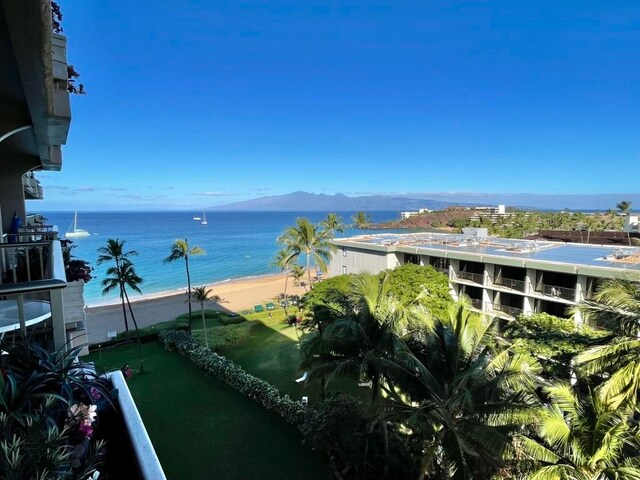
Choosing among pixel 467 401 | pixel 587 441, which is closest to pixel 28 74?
pixel 467 401

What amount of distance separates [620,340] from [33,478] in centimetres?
1118

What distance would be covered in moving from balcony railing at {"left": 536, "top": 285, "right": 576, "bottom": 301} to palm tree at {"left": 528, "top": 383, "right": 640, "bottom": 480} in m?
9.71

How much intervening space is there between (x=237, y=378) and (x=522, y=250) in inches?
674

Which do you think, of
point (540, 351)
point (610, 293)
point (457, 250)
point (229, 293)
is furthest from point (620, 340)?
point (229, 293)

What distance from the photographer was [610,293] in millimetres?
9070

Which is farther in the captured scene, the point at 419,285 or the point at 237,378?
the point at 419,285

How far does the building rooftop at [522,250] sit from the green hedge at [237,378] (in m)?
12.4

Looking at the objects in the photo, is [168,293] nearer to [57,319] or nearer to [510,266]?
[510,266]

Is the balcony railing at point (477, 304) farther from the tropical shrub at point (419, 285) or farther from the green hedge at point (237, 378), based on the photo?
the green hedge at point (237, 378)

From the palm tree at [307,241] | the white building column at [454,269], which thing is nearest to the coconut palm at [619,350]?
the white building column at [454,269]

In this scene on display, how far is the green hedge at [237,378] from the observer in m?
11.9

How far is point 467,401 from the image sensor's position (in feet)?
23.4

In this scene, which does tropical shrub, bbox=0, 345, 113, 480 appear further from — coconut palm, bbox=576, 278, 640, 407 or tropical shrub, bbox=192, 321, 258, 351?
tropical shrub, bbox=192, 321, 258, 351

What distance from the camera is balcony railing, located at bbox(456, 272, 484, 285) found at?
65.8 ft
